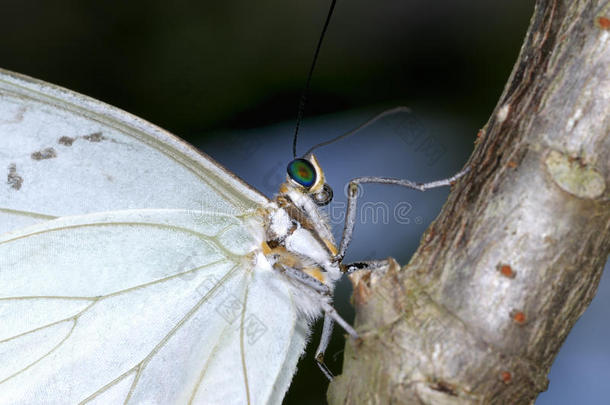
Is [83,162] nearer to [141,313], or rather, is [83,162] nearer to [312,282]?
[141,313]

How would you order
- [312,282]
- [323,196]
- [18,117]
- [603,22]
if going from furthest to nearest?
[323,196] < [312,282] < [18,117] < [603,22]

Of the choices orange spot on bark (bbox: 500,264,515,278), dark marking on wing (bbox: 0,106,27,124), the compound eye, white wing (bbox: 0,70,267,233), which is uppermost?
dark marking on wing (bbox: 0,106,27,124)

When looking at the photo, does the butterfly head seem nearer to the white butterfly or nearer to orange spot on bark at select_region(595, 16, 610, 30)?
the white butterfly

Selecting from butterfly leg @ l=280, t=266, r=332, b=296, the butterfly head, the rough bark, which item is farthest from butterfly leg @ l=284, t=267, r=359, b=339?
the rough bark

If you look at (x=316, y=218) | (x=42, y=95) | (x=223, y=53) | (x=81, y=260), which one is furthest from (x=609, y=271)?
(x=42, y=95)

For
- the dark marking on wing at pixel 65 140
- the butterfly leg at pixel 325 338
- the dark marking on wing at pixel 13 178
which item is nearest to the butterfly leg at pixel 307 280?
the butterfly leg at pixel 325 338

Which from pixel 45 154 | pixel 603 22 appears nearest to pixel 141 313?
pixel 45 154

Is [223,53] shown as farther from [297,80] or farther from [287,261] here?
[287,261]
